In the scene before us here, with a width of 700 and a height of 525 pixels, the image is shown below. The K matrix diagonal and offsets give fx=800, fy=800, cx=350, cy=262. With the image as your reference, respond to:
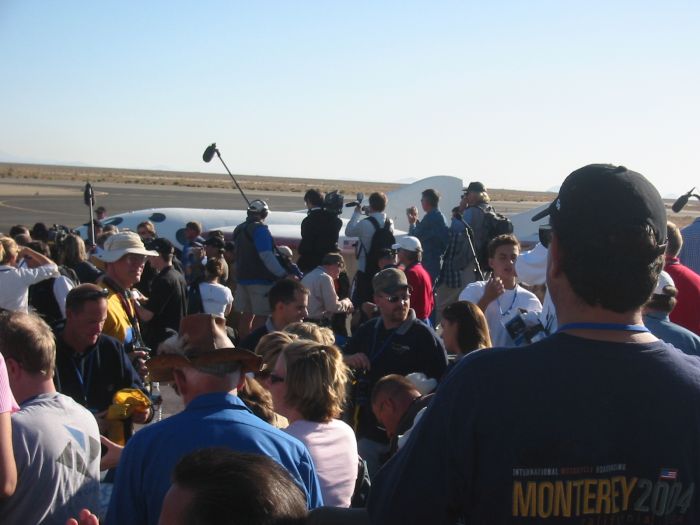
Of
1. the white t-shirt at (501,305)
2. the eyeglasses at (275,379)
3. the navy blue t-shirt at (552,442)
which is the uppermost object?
the navy blue t-shirt at (552,442)

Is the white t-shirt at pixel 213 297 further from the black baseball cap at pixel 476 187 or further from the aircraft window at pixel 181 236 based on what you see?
the aircraft window at pixel 181 236

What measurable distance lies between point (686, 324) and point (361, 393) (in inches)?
103

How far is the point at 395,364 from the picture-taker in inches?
214

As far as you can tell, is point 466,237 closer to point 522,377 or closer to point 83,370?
point 83,370

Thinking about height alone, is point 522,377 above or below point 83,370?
above

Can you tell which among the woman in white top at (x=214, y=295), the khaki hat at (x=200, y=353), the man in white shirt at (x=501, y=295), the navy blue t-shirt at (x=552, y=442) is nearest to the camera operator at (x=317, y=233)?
the woman in white top at (x=214, y=295)

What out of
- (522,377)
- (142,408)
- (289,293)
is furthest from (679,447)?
(289,293)

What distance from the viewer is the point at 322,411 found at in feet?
12.3

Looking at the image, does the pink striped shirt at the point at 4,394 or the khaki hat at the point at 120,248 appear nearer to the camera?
the pink striped shirt at the point at 4,394

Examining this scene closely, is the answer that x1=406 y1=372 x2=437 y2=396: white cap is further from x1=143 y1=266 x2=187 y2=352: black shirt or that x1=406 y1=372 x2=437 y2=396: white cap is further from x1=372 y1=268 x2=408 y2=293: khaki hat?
x1=143 y1=266 x2=187 y2=352: black shirt

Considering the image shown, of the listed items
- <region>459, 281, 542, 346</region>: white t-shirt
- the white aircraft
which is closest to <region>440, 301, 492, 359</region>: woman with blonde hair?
<region>459, 281, 542, 346</region>: white t-shirt

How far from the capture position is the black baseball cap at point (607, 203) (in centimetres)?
165

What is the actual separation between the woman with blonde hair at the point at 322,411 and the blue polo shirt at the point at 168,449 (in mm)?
856

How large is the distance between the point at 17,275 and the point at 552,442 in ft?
18.9
